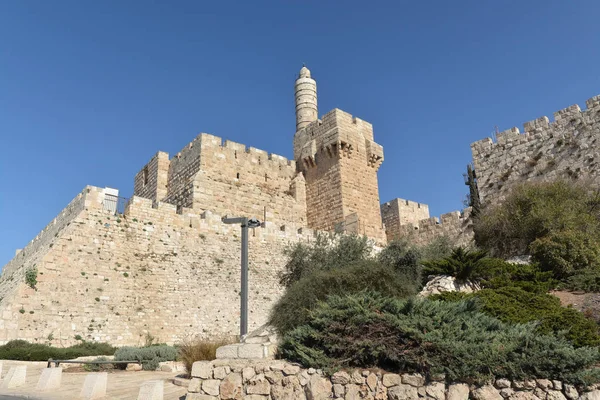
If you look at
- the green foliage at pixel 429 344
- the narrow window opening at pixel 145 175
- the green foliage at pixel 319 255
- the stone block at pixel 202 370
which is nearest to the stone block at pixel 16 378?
the stone block at pixel 202 370

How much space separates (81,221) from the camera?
12.6 metres

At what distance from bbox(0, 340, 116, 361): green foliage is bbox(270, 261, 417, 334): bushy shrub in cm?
470

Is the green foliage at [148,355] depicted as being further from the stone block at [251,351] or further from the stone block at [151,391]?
the stone block at [251,351]

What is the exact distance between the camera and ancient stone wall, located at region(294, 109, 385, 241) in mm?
19984

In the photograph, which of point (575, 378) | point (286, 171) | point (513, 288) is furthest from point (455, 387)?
point (286, 171)

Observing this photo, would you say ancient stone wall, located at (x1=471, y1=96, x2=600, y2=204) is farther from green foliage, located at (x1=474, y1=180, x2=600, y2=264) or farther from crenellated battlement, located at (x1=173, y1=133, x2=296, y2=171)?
crenellated battlement, located at (x1=173, y1=133, x2=296, y2=171)

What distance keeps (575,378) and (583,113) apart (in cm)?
1288

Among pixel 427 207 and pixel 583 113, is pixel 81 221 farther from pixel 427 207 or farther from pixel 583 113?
pixel 427 207

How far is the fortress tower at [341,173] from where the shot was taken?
19.9m

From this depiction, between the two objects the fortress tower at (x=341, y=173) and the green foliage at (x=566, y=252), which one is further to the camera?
the fortress tower at (x=341, y=173)

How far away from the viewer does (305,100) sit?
2688 centimetres

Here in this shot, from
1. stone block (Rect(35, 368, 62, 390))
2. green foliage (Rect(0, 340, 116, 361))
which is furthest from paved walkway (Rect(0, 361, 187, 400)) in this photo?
green foliage (Rect(0, 340, 116, 361))

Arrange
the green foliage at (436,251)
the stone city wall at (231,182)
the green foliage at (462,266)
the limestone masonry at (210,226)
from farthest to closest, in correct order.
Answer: the stone city wall at (231,182) < the green foliage at (436,251) < the limestone masonry at (210,226) < the green foliage at (462,266)

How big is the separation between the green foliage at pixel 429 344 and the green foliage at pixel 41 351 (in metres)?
6.17
